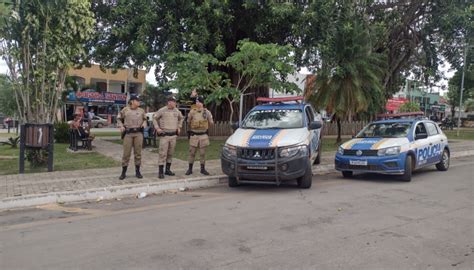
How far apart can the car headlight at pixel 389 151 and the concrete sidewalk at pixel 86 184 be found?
3658 millimetres

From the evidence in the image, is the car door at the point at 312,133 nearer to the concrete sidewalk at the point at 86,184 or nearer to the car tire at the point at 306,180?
the car tire at the point at 306,180

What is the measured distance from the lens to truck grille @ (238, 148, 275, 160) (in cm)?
866

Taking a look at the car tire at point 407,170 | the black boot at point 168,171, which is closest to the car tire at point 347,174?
the car tire at point 407,170

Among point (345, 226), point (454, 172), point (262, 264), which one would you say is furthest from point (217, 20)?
point (262, 264)

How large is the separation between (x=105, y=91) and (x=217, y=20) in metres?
38.5

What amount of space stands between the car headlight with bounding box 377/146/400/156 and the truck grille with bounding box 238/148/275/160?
9.66ft

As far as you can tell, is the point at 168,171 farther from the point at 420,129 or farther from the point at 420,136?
the point at 420,129

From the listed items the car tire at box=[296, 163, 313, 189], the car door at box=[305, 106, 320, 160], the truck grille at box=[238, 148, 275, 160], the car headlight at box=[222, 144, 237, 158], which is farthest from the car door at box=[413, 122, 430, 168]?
the car headlight at box=[222, 144, 237, 158]

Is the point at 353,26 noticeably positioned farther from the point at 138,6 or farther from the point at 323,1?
the point at 138,6


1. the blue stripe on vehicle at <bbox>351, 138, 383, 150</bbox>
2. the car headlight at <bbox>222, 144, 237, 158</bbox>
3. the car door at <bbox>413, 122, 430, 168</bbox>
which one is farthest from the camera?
the car door at <bbox>413, 122, 430, 168</bbox>

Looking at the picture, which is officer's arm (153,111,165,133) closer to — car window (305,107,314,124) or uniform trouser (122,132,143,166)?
uniform trouser (122,132,143,166)

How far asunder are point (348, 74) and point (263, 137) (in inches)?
429

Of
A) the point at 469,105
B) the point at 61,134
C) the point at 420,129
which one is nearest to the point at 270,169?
the point at 420,129

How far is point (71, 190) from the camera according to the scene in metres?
8.25
